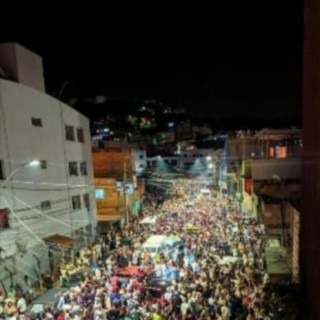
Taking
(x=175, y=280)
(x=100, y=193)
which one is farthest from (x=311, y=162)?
(x=100, y=193)

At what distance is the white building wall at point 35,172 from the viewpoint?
2138cm

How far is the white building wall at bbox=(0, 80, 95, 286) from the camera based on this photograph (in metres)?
21.4

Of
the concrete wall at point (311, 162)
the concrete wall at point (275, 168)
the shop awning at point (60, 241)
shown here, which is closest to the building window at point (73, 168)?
the shop awning at point (60, 241)

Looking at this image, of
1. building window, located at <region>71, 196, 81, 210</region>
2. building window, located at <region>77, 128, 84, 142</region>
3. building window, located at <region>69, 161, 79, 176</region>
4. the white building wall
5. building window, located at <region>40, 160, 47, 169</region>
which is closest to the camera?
the white building wall

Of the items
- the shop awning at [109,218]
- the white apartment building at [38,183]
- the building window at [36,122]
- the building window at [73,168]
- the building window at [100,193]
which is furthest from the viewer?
the building window at [100,193]

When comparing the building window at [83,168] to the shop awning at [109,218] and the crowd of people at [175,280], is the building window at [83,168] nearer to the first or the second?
the crowd of people at [175,280]

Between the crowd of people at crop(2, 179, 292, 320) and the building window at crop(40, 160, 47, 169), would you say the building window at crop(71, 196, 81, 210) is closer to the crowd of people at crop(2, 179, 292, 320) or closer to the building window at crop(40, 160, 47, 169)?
the crowd of people at crop(2, 179, 292, 320)

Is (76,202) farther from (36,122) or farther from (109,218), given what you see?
(109,218)

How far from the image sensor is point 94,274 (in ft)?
67.5

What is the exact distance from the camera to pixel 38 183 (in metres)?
24.3

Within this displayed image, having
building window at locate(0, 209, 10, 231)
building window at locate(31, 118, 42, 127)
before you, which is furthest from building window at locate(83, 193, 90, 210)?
building window at locate(0, 209, 10, 231)

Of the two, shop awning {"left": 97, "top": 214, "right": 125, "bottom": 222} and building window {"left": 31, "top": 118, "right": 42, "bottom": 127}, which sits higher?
building window {"left": 31, "top": 118, "right": 42, "bottom": 127}

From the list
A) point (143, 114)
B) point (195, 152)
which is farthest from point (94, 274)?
point (143, 114)

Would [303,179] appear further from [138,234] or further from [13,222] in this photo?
[138,234]
